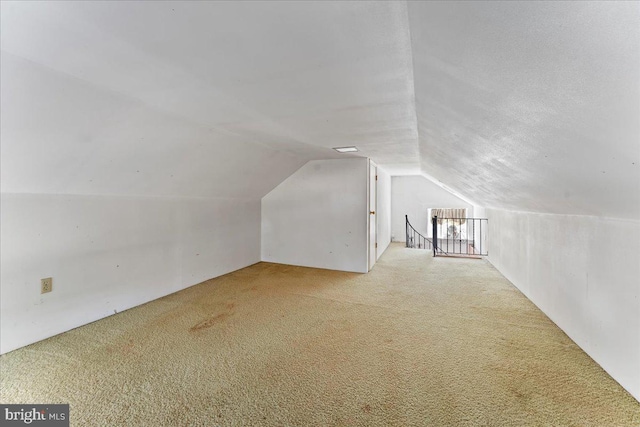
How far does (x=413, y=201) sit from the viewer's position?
820cm

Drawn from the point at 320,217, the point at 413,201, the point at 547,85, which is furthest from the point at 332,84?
the point at 413,201

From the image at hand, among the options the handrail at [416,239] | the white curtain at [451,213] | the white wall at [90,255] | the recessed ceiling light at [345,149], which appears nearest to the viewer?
the white wall at [90,255]

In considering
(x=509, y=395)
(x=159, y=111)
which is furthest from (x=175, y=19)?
(x=509, y=395)

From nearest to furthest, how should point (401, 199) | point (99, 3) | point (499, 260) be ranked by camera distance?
point (99, 3) < point (499, 260) < point (401, 199)

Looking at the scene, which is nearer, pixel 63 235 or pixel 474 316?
pixel 63 235

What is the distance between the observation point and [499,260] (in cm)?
445

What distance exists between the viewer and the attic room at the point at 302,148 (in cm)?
99

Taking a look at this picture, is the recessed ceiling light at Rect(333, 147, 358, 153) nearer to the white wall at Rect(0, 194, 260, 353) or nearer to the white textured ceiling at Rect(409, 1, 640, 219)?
the white textured ceiling at Rect(409, 1, 640, 219)

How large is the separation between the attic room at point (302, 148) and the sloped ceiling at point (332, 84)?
0.01 meters

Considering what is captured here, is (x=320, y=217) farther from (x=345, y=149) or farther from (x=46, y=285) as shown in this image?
(x=46, y=285)

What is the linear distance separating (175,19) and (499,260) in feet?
17.0

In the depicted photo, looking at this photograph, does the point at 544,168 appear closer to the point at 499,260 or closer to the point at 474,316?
the point at 474,316

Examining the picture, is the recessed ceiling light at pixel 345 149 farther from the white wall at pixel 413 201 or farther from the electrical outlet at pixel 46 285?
the white wall at pixel 413 201

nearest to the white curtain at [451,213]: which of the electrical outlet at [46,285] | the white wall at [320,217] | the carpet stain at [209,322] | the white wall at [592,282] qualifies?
the white wall at [320,217]
